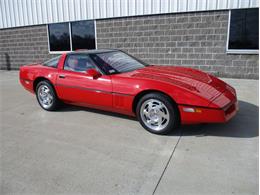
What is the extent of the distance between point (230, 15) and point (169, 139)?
5309 mm

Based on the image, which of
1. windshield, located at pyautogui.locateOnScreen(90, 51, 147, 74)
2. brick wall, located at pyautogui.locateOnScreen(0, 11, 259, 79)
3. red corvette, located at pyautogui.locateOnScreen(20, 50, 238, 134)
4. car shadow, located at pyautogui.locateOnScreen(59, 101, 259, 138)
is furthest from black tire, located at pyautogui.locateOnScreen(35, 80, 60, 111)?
brick wall, located at pyautogui.locateOnScreen(0, 11, 259, 79)

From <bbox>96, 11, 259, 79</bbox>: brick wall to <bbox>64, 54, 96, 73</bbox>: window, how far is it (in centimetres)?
425

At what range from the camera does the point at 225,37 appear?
23.0ft

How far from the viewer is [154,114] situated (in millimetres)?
3396

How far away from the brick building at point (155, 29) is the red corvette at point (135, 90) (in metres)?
3.60

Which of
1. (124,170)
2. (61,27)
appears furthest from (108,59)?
(61,27)

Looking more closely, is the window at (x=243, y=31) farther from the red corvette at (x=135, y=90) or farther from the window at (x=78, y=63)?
the window at (x=78, y=63)

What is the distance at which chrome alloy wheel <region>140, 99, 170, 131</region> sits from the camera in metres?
3.32

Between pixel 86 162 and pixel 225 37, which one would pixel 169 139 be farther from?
pixel 225 37

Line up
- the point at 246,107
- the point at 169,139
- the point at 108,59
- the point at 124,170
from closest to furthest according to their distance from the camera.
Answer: the point at 124,170 → the point at 169,139 → the point at 108,59 → the point at 246,107

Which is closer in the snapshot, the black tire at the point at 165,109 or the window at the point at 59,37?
the black tire at the point at 165,109

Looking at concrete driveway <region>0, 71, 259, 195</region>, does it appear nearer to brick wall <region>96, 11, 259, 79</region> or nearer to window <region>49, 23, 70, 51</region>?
brick wall <region>96, 11, 259, 79</region>

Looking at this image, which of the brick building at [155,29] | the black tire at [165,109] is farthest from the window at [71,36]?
the black tire at [165,109]

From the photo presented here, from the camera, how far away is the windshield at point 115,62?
397cm
